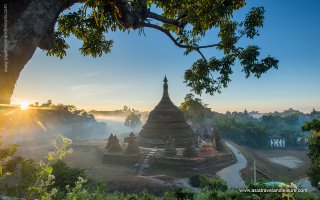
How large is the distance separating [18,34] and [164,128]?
1246 inches

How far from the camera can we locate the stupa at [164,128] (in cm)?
3340

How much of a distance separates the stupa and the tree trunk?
29.7 metres

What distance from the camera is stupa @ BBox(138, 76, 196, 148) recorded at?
110 ft

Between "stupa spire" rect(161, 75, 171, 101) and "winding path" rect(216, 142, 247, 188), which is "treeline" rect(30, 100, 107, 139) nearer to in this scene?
"stupa spire" rect(161, 75, 171, 101)

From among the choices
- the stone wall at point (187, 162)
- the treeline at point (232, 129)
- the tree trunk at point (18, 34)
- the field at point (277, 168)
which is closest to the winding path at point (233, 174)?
the field at point (277, 168)

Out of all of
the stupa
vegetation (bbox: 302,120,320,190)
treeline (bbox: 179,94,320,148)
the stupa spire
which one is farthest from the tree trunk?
treeline (bbox: 179,94,320,148)

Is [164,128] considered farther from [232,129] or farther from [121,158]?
[232,129]

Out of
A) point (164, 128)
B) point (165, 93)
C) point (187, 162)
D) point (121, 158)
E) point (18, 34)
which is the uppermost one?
point (165, 93)

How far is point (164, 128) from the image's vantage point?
1359 inches

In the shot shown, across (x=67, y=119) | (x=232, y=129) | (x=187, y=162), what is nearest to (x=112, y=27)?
(x=187, y=162)

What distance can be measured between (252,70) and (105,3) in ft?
18.4

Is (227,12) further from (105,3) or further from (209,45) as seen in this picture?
(105,3)

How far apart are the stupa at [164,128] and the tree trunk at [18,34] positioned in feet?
97.5

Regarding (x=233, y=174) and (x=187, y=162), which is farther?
(x=233, y=174)
